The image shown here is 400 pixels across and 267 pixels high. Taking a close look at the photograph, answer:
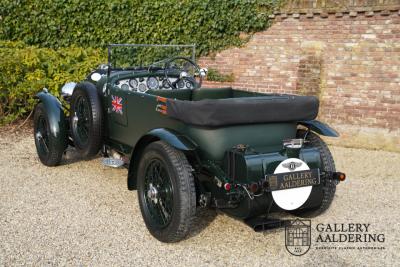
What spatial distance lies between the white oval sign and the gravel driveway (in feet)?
1.46

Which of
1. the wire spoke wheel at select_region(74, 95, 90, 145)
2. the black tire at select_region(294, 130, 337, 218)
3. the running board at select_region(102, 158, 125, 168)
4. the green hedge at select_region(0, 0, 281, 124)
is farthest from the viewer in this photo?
the green hedge at select_region(0, 0, 281, 124)

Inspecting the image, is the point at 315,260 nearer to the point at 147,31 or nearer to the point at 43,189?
the point at 43,189

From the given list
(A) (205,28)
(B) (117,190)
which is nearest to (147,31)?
(A) (205,28)

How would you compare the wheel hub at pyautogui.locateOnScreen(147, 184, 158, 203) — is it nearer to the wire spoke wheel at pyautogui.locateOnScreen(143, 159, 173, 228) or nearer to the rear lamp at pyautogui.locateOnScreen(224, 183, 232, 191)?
the wire spoke wheel at pyautogui.locateOnScreen(143, 159, 173, 228)

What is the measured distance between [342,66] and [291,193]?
14.7 feet

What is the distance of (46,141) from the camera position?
5812 millimetres

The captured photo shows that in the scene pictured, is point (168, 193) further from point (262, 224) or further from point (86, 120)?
point (86, 120)

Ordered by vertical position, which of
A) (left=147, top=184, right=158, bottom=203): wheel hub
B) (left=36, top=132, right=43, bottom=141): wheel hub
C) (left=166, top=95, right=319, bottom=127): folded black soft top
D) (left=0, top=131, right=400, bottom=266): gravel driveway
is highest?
(left=166, top=95, right=319, bottom=127): folded black soft top

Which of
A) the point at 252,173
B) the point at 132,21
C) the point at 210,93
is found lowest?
the point at 252,173

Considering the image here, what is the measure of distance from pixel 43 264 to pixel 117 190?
66.1 inches

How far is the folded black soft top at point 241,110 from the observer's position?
345 centimetres

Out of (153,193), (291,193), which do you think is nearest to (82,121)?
(153,193)

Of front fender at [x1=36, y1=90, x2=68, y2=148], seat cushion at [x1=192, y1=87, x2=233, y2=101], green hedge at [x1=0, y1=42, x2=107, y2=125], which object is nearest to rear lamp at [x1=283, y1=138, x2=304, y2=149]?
seat cushion at [x1=192, y1=87, x2=233, y2=101]

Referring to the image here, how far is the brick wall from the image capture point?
695 cm
